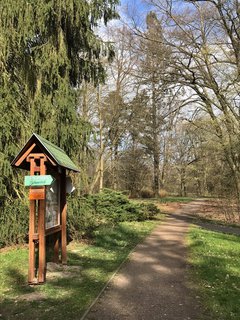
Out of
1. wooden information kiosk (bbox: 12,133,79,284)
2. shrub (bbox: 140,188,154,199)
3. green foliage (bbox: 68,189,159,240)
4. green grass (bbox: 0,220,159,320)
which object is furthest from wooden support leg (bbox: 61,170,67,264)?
shrub (bbox: 140,188,154,199)

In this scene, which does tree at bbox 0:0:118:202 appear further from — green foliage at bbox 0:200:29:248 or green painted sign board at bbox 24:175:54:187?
green painted sign board at bbox 24:175:54:187

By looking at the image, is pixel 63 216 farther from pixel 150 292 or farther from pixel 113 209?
pixel 113 209

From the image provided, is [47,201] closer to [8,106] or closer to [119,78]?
[8,106]

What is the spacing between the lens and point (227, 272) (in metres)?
8.27

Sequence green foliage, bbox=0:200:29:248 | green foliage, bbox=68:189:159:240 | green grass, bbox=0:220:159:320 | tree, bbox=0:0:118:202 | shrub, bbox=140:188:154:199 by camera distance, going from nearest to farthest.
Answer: green grass, bbox=0:220:159:320 → green foliage, bbox=0:200:29:248 → tree, bbox=0:0:118:202 → green foliage, bbox=68:189:159:240 → shrub, bbox=140:188:154:199

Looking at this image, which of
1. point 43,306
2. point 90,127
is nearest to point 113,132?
point 90,127

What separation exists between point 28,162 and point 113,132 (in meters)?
24.1

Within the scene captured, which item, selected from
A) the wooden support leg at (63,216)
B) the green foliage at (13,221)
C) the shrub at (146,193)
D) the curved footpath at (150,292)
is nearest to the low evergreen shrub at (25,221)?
the green foliage at (13,221)

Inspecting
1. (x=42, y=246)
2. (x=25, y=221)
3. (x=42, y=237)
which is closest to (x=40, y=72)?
(x=25, y=221)

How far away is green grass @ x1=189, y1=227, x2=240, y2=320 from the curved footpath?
0.81 ft

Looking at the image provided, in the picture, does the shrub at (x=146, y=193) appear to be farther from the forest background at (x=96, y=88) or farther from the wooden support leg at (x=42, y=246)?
the wooden support leg at (x=42, y=246)

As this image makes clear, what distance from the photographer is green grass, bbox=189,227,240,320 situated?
599 cm

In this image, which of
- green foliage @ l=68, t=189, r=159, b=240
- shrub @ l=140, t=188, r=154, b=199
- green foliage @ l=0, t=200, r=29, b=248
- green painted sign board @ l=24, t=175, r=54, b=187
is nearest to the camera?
green painted sign board @ l=24, t=175, r=54, b=187

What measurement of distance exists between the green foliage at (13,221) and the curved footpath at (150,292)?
11.2 feet
